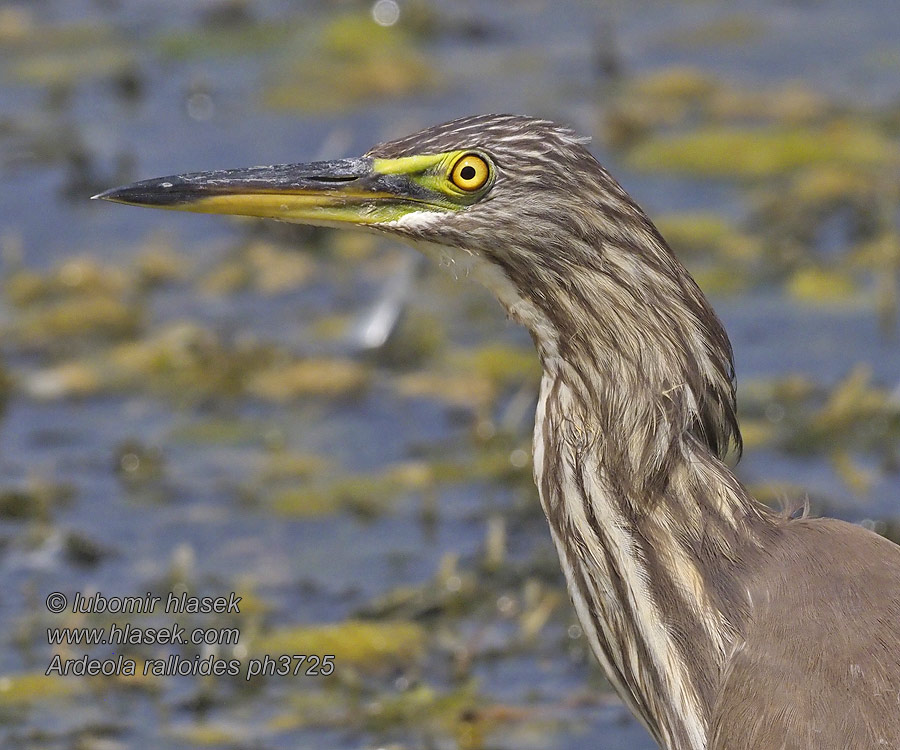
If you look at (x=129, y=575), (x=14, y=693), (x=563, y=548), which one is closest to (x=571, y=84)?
(x=129, y=575)

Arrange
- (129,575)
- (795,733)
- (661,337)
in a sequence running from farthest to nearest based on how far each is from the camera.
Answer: (129,575)
(661,337)
(795,733)

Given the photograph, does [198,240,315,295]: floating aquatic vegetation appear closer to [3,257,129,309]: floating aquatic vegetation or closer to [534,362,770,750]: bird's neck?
[3,257,129,309]: floating aquatic vegetation

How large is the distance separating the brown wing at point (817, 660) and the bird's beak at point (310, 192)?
0.98 meters

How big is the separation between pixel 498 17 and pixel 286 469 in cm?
416

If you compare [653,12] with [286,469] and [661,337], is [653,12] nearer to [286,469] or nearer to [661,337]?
[286,469]

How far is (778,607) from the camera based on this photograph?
3340 millimetres

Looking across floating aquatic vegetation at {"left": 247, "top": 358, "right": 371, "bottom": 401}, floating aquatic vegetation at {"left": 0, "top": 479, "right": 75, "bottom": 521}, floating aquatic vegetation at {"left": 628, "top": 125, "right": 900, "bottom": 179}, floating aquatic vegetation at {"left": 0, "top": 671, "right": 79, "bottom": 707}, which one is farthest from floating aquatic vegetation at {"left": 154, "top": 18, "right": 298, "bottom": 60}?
floating aquatic vegetation at {"left": 0, "top": 671, "right": 79, "bottom": 707}

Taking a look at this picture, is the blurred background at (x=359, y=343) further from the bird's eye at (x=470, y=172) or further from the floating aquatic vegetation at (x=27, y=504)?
the bird's eye at (x=470, y=172)

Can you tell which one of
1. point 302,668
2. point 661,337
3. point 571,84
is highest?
point 661,337

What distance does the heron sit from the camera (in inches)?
131

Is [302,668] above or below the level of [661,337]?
below

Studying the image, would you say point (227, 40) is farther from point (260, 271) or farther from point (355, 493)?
point (355, 493)

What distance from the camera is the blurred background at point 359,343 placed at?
16.1ft

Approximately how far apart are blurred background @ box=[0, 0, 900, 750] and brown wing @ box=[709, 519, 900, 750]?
0.91m
